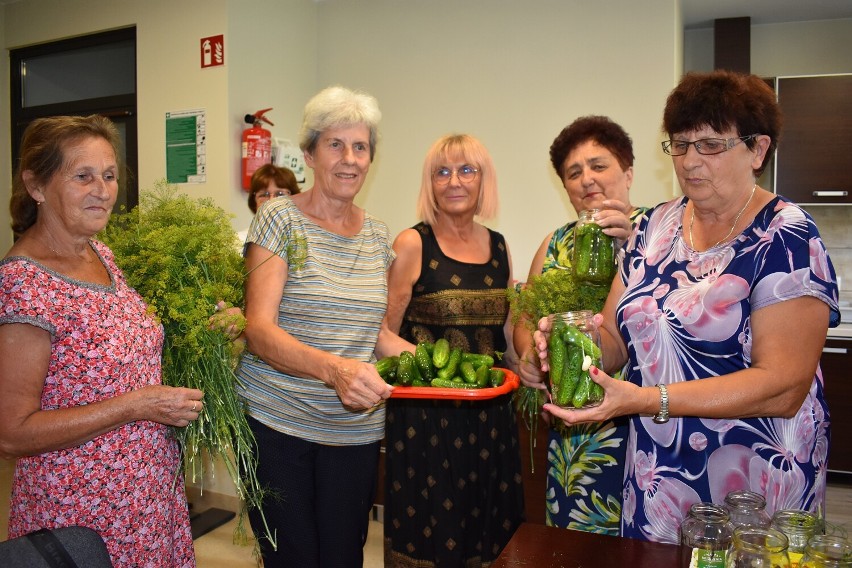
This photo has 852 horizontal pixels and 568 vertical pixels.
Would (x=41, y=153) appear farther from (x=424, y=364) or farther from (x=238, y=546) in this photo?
(x=238, y=546)

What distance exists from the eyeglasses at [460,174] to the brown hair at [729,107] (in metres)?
1.00

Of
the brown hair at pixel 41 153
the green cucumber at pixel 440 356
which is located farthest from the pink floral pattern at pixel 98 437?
the green cucumber at pixel 440 356

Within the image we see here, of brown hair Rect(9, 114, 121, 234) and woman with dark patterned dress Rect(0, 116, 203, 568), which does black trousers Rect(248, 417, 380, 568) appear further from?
brown hair Rect(9, 114, 121, 234)

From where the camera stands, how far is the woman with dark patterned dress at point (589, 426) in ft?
6.58

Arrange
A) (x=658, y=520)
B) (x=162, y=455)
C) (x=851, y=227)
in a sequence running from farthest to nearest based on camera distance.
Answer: (x=851, y=227) < (x=162, y=455) < (x=658, y=520)

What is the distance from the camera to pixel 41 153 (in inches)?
60.3

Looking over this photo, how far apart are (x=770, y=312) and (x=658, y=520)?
53 cm

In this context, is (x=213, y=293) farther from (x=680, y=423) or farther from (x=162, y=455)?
(x=680, y=423)

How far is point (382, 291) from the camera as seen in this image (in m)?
2.05

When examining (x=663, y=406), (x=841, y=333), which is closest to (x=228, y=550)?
(x=663, y=406)

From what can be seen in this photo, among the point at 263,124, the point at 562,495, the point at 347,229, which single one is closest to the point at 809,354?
the point at 562,495

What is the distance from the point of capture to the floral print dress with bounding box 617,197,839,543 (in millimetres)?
1453

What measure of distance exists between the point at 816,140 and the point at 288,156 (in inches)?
137

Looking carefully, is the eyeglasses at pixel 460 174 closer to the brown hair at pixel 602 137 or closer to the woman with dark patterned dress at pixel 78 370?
the brown hair at pixel 602 137
